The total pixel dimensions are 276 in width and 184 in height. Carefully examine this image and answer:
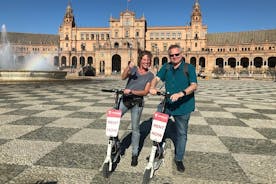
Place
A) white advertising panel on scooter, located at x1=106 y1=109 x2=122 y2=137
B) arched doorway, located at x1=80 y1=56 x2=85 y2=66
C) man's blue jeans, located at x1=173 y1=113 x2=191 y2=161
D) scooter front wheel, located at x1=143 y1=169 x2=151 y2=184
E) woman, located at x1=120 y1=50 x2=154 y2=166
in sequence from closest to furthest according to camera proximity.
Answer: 1. scooter front wheel, located at x1=143 y1=169 x2=151 y2=184
2. white advertising panel on scooter, located at x1=106 y1=109 x2=122 y2=137
3. man's blue jeans, located at x1=173 y1=113 x2=191 y2=161
4. woman, located at x1=120 y1=50 x2=154 y2=166
5. arched doorway, located at x1=80 y1=56 x2=85 y2=66

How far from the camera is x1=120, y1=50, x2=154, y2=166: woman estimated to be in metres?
4.25

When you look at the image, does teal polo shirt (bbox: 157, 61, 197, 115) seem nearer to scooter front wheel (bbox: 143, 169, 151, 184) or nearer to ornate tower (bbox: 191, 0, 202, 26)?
scooter front wheel (bbox: 143, 169, 151, 184)

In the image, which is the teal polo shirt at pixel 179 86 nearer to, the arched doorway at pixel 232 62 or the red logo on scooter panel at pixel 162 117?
the red logo on scooter panel at pixel 162 117

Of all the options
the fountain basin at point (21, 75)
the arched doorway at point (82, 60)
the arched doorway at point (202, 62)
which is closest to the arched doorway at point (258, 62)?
the arched doorway at point (202, 62)

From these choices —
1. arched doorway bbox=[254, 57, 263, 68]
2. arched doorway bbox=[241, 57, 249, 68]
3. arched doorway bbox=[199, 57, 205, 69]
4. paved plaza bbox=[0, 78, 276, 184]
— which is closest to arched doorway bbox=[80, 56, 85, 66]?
arched doorway bbox=[199, 57, 205, 69]

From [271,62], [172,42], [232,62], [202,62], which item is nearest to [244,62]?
[232,62]

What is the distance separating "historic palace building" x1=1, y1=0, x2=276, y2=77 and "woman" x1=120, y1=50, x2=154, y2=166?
78.8 m

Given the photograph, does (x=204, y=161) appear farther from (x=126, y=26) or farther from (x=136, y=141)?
(x=126, y=26)

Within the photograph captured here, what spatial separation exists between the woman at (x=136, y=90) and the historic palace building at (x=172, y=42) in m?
78.8

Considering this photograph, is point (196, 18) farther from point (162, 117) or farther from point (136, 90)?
point (162, 117)

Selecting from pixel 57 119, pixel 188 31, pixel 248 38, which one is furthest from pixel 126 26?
pixel 57 119

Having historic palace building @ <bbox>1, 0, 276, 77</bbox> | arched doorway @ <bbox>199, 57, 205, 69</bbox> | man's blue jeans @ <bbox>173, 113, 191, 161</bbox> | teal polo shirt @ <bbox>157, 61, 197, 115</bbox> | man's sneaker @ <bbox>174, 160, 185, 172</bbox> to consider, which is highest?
historic palace building @ <bbox>1, 0, 276, 77</bbox>

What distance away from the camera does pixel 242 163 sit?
14.4 feet

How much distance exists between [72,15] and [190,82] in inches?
4127
